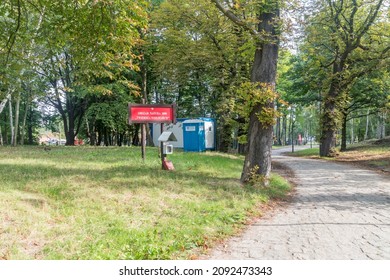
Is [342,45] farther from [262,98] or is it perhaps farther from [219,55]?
[262,98]

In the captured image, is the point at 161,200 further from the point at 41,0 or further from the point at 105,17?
the point at 41,0

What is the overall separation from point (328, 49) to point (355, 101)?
23.1 ft

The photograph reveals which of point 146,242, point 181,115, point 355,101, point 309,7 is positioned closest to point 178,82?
point 181,115

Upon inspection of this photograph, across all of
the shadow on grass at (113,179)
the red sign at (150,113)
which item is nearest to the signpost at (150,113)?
the red sign at (150,113)

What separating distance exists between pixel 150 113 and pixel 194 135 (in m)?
11.3

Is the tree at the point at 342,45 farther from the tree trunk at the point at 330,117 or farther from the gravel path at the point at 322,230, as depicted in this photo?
the gravel path at the point at 322,230

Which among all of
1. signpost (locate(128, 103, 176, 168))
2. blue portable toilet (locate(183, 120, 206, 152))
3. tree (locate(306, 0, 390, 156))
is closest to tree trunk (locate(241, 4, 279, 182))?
signpost (locate(128, 103, 176, 168))

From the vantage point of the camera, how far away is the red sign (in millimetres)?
10719

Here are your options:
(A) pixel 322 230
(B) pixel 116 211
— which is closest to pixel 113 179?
(B) pixel 116 211

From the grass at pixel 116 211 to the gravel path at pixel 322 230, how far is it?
48cm

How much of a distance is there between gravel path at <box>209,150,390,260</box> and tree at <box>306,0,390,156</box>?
446 inches

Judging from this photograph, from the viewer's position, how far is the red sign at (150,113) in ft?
35.2

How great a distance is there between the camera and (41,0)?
641cm

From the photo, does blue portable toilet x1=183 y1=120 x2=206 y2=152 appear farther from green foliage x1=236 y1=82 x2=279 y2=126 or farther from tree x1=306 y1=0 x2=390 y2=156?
green foliage x1=236 y1=82 x2=279 y2=126
